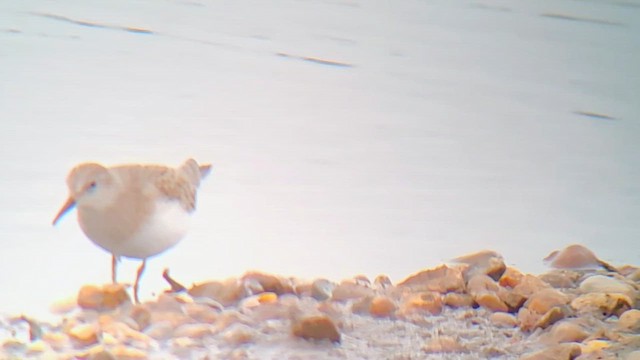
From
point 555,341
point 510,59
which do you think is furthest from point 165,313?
point 510,59

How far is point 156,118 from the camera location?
3.05 metres

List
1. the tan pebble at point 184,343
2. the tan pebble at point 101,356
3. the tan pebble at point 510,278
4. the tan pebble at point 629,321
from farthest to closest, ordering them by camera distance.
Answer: the tan pebble at point 510,278 → the tan pebble at point 629,321 → the tan pebble at point 184,343 → the tan pebble at point 101,356

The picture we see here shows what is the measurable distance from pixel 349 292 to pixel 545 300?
391 millimetres

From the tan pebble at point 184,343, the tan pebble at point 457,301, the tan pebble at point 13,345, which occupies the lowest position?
the tan pebble at point 13,345

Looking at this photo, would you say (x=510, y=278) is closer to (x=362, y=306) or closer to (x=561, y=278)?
(x=561, y=278)

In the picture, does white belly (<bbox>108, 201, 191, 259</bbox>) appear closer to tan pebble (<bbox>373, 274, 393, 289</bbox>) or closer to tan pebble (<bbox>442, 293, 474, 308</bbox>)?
tan pebble (<bbox>373, 274, 393, 289</bbox>)

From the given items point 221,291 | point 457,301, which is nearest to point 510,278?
point 457,301

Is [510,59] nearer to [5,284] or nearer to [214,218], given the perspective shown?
[214,218]

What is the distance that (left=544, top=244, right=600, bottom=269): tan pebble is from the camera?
8.38ft

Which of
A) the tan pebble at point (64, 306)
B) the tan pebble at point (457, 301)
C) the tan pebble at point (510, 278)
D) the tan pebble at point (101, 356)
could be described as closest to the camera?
the tan pebble at point (101, 356)

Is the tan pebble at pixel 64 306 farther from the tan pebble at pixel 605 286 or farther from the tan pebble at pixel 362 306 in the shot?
the tan pebble at pixel 605 286

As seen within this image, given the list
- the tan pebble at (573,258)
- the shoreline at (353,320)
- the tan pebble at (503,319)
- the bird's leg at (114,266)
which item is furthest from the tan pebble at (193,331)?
the tan pebble at (573,258)

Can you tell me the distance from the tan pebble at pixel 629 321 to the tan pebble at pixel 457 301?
293 millimetres

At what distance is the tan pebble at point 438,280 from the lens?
7.57ft
